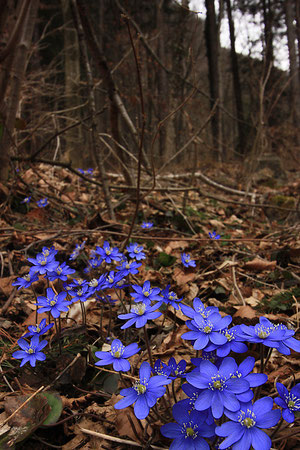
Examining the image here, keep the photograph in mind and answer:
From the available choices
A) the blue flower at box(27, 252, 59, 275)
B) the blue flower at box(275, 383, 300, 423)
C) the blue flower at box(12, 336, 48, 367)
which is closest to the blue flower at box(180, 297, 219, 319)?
the blue flower at box(275, 383, 300, 423)

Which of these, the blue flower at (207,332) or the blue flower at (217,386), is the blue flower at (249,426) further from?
the blue flower at (207,332)

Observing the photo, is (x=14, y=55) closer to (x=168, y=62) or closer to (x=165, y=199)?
(x=165, y=199)

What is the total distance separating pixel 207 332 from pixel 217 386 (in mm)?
151

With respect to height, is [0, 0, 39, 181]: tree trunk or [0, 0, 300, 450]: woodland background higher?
[0, 0, 39, 181]: tree trunk

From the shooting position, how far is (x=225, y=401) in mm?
714

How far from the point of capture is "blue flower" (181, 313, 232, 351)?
2.70 ft

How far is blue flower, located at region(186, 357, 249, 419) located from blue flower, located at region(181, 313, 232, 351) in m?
0.05

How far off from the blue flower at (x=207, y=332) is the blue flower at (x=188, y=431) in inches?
6.1

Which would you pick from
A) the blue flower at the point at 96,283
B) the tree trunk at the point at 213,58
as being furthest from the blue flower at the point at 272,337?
the tree trunk at the point at 213,58

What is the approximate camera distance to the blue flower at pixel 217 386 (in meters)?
0.71

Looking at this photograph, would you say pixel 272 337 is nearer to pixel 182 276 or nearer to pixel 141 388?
pixel 141 388

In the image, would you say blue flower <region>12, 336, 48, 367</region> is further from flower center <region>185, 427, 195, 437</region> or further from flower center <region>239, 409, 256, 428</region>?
flower center <region>239, 409, 256, 428</region>

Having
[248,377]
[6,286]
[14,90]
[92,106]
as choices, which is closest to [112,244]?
[6,286]

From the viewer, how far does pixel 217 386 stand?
0.73 metres
